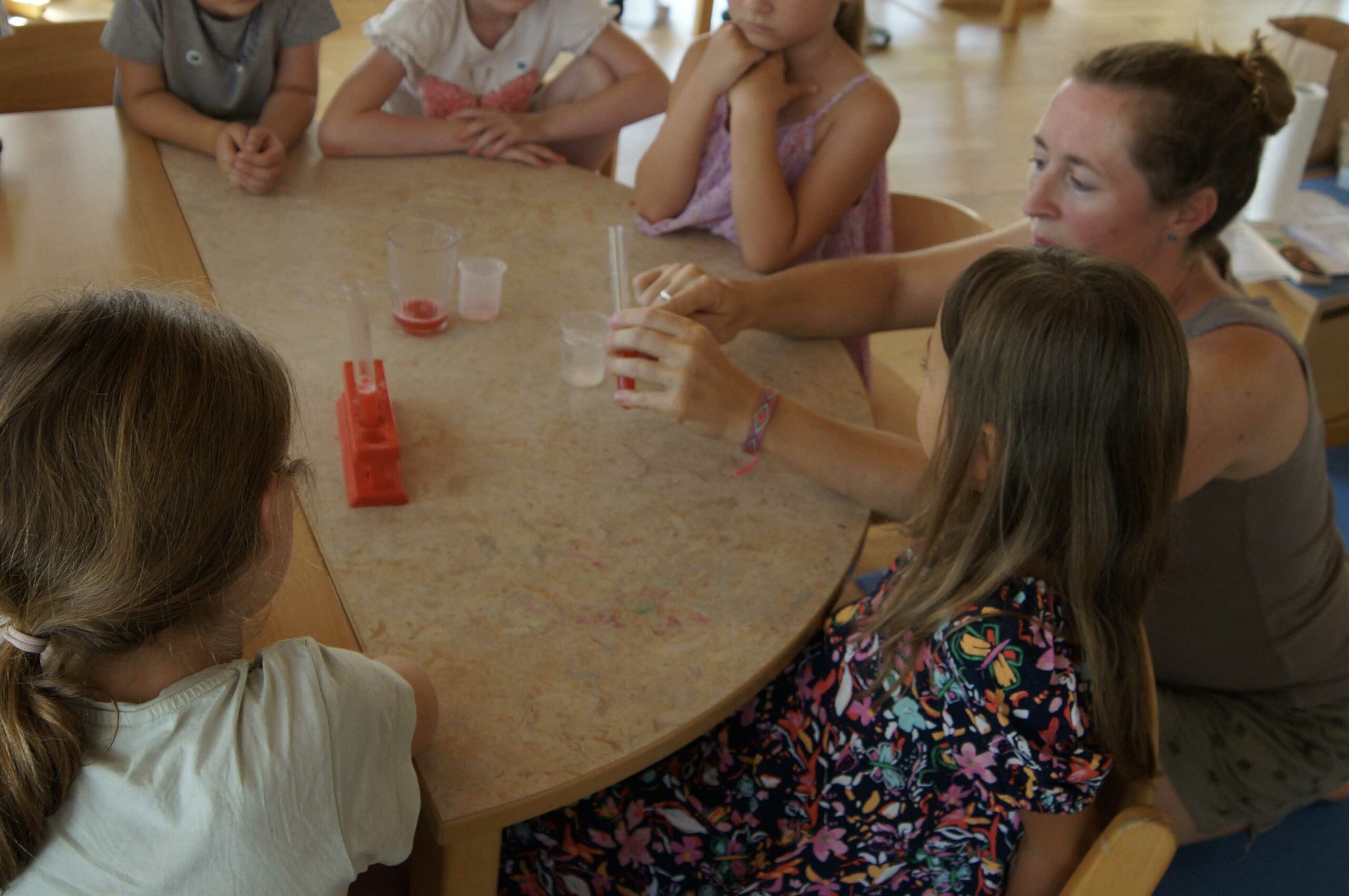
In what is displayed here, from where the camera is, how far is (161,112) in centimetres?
174

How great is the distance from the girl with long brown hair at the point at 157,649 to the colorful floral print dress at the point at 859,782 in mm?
382

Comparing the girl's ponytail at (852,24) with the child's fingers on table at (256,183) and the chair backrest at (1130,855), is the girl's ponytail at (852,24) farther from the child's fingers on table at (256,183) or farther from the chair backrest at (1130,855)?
the chair backrest at (1130,855)

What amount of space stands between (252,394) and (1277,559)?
1.16m

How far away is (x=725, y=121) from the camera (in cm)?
174

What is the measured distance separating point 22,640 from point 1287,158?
2641mm

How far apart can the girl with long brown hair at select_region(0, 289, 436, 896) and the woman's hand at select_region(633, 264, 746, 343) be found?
646mm

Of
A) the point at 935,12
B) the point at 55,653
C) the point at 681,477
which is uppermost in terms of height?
the point at 55,653

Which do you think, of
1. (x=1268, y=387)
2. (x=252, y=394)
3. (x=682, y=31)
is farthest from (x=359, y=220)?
(x=682, y=31)

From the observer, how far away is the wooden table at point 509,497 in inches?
36.0

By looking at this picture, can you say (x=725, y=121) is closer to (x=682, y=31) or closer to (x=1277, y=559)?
(x=1277, y=559)

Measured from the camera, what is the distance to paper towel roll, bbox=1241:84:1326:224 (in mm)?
2469

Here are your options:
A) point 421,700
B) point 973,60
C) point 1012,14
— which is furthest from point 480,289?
point 1012,14

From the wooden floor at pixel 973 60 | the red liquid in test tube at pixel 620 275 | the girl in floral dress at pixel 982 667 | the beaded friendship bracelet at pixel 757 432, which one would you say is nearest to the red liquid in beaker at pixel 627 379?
the red liquid in test tube at pixel 620 275

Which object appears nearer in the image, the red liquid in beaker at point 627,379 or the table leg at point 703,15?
the red liquid in beaker at point 627,379
